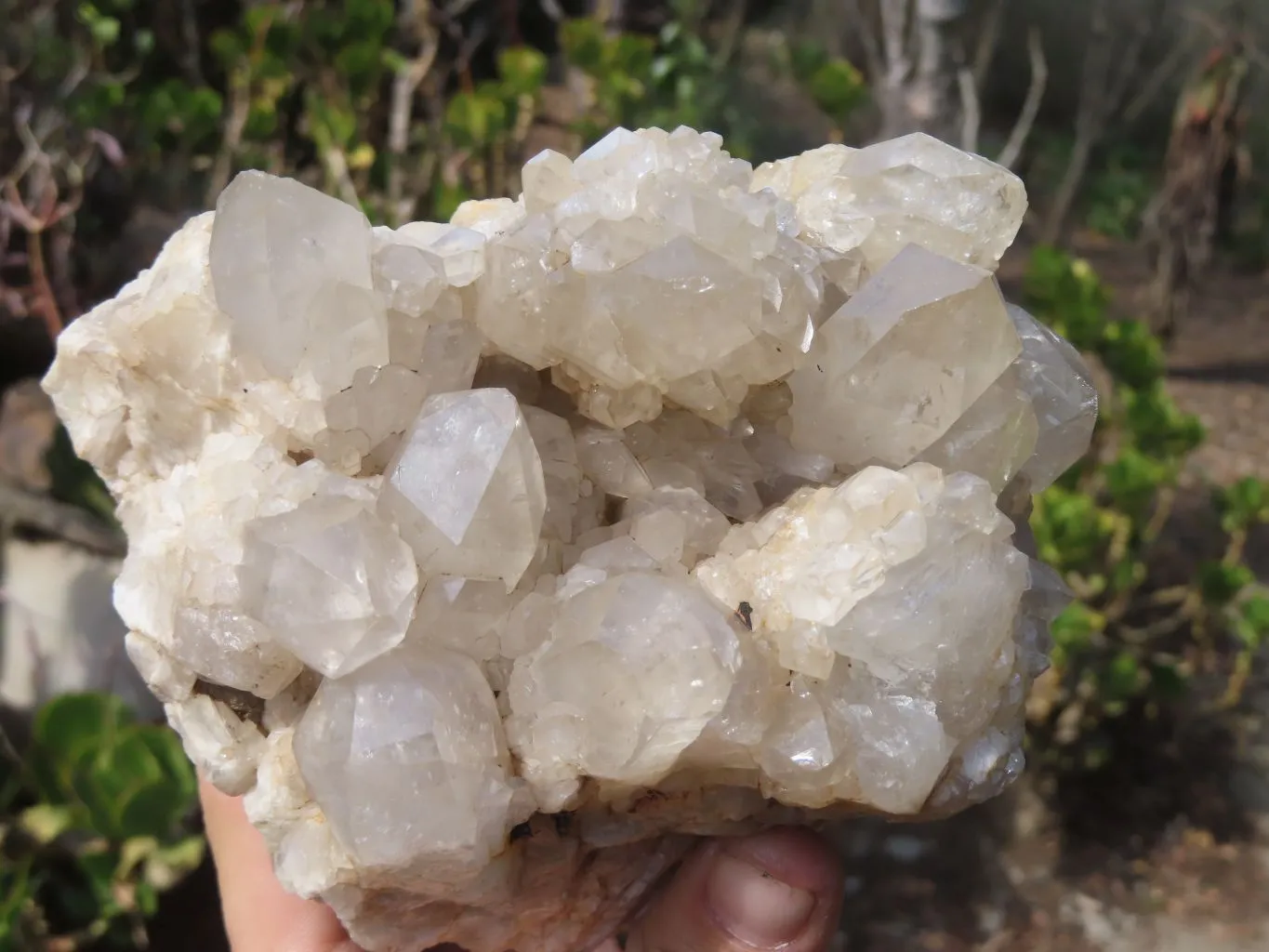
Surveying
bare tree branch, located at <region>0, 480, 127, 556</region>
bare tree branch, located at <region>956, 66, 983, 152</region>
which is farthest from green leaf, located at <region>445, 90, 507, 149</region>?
bare tree branch, located at <region>0, 480, 127, 556</region>

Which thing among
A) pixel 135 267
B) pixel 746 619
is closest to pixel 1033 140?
pixel 135 267

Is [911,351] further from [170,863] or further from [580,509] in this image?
[170,863]

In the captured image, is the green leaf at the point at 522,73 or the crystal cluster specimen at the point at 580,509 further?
the green leaf at the point at 522,73

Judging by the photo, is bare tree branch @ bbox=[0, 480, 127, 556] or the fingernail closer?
the fingernail

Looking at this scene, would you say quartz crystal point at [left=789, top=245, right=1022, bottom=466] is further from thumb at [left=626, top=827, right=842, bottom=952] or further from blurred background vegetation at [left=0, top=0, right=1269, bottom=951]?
blurred background vegetation at [left=0, top=0, right=1269, bottom=951]

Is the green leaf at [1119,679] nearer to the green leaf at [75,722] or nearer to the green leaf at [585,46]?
the green leaf at [75,722]

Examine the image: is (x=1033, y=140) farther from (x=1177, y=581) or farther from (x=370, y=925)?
(x=370, y=925)

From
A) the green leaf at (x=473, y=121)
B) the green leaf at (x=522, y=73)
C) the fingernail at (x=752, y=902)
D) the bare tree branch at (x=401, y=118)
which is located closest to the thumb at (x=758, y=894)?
the fingernail at (x=752, y=902)
